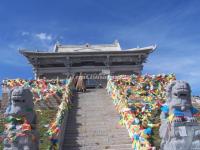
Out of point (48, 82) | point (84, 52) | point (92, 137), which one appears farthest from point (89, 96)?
point (84, 52)

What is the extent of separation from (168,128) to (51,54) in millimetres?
30169

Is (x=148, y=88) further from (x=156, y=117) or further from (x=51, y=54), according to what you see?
(x=51, y=54)

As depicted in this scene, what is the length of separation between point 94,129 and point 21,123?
5.24m

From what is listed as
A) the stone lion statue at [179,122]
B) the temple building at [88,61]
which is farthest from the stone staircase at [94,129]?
the temple building at [88,61]

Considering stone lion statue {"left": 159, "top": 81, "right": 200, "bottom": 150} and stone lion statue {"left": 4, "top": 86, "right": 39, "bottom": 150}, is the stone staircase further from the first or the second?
stone lion statue {"left": 4, "top": 86, "right": 39, "bottom": 150}

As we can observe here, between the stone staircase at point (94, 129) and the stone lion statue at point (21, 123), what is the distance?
124 inches

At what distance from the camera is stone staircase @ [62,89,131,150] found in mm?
15094

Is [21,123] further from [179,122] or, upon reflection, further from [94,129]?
[94,129]

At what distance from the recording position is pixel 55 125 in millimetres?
15062

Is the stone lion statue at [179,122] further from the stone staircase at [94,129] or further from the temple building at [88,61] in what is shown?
the temple building at [88,61]

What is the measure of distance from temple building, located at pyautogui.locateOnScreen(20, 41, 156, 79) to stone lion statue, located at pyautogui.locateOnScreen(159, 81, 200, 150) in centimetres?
2867

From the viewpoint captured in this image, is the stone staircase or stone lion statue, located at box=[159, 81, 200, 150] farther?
the stone staircase

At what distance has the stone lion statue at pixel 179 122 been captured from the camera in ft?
39.6

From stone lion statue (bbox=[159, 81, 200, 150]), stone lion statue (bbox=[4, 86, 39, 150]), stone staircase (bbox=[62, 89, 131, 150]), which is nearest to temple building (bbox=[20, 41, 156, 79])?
stone staircase (bbox=[62, 89, 131, 150])
